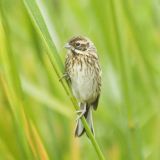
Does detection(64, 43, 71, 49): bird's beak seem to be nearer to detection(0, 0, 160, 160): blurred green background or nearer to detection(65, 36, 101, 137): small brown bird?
detection(65, 36, 101, 137): small brown bird

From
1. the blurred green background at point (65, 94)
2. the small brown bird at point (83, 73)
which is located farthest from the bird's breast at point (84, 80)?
the blurred green background at point (65, 94)

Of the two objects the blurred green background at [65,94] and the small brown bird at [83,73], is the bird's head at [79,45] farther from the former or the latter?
the blurred green background at [65,94]

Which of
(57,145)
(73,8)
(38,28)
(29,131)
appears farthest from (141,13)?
(38,28)

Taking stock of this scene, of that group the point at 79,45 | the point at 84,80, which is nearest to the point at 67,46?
the point at 79,45

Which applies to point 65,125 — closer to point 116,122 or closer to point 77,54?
point 116,122

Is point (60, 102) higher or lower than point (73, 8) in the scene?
lower
